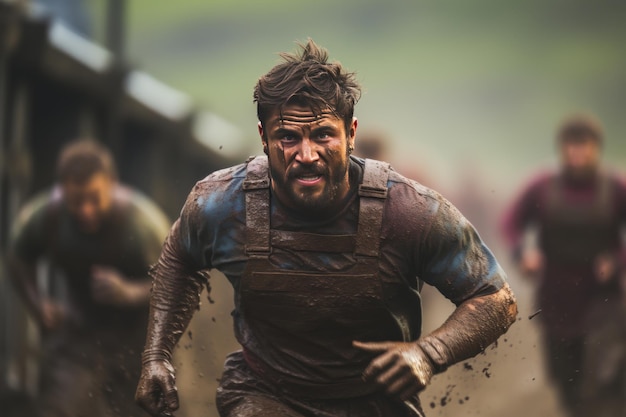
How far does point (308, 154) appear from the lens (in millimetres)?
6949

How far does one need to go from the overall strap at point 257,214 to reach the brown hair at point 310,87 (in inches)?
9.6

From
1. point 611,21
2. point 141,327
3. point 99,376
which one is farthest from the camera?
point 611,21

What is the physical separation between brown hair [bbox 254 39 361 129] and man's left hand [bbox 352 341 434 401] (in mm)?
897

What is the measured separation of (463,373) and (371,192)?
4.28 meters

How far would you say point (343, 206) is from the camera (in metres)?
7.15

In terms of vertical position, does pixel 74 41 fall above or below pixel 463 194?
above

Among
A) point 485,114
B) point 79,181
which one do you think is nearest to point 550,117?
point 485,114

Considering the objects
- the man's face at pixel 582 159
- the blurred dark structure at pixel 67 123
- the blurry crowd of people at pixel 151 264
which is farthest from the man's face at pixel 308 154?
the blurred dark structure at pixel 67 123

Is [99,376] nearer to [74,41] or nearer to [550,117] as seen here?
[74,41]

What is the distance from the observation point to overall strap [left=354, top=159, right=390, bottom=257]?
23.3 feet

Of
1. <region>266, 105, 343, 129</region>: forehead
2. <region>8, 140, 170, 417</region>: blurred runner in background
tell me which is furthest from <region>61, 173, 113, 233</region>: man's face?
<region>266, 105, 343, 129</region>: forehead

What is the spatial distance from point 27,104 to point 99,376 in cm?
507

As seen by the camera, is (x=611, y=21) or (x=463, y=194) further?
(x=611, y=21)

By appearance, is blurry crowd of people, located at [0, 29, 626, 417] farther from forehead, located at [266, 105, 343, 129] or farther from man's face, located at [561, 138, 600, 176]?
forehead, located at [266, 105, 343, 129]
